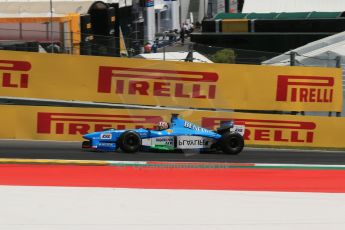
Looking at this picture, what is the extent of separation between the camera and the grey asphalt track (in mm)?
11296

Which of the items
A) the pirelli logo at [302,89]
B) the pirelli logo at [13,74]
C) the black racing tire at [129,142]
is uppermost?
the pirelli logo at [13,74]

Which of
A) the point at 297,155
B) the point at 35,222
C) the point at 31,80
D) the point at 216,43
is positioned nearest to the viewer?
the point at 35,222

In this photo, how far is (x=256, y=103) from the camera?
47.3ft

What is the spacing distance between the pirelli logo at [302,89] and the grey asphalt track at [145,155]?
1.64 meters

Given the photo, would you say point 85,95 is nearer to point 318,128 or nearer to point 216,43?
point 318,128

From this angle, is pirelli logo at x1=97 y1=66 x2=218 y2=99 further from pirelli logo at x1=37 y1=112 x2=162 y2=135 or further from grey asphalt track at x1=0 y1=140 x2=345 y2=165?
grey asphalt track at x1=0 y1=140 x2=345 y2=165

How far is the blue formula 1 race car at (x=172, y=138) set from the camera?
11852 millimetres

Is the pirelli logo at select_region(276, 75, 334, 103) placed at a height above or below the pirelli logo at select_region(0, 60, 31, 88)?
below

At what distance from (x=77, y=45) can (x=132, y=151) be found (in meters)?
3.57

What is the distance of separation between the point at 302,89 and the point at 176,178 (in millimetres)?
6040

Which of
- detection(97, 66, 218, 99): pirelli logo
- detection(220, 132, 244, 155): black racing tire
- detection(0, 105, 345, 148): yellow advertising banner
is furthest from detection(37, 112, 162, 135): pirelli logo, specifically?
detection(220, 132, 244, 155): black racing tire

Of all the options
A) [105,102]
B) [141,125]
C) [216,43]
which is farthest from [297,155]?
[216,43]

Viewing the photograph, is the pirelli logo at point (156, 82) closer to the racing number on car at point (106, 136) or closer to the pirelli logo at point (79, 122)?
the pirelli logo at point (79, 122)

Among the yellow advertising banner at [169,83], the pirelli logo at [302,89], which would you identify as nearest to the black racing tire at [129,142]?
the yellow advertising banner at [169,83]
